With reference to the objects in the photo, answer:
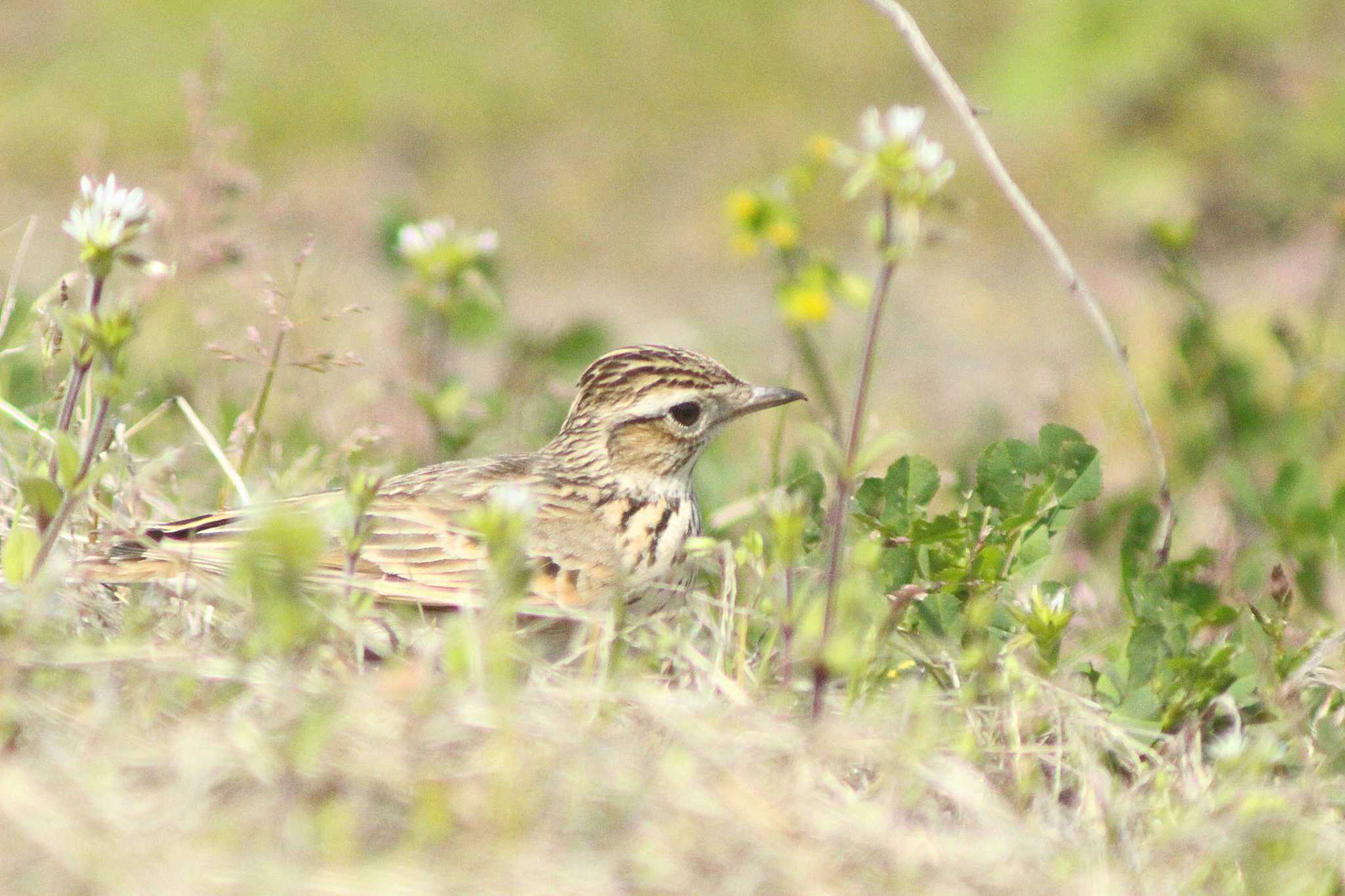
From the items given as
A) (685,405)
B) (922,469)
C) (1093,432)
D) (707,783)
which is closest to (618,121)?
(1093,432)

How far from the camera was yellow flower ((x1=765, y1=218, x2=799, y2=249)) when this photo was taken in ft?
18.4

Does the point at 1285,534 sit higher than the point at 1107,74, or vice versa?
the point at 1107,74

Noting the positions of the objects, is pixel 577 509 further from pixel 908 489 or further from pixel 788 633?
pixel 788 633

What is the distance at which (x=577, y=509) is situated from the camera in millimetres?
5332

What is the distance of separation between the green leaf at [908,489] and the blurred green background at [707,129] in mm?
5717

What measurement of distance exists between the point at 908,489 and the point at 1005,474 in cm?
25

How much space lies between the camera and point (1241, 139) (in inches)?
471

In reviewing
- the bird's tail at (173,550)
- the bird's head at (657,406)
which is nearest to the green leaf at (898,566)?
the bird's head at (657,406)

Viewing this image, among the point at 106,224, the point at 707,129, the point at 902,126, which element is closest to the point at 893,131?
the point at 902,126

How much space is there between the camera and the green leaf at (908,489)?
4.38m

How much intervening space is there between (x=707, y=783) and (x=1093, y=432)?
5.35 m

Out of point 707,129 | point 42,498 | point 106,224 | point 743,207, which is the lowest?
point 42,498

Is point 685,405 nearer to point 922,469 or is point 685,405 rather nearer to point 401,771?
point 922,469

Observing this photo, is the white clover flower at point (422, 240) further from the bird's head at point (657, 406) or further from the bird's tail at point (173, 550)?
the bird's tail at point (173, 550)
